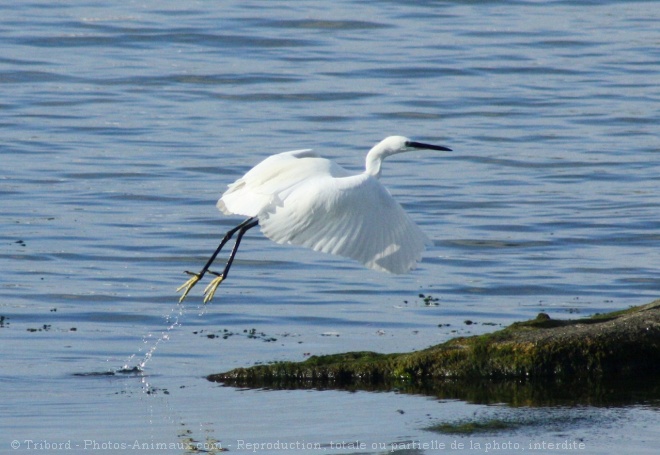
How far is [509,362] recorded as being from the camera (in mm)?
6660

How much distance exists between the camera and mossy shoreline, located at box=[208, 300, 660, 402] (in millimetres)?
6594

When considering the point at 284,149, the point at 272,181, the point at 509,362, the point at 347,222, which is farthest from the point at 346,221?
the point at 284,149

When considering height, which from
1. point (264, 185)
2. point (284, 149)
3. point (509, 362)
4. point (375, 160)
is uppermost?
point (284, 149)

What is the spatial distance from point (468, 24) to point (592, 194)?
10155mm

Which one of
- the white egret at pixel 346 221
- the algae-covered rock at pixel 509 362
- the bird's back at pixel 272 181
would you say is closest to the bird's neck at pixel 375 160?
the bird's back at pixel 272 181

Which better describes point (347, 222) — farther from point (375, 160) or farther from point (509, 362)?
point (509, 362)

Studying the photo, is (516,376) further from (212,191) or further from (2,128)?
(2,128)

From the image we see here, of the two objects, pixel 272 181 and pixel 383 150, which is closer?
pixel 272 181

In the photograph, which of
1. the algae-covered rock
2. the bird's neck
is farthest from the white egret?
the algae-covered rock

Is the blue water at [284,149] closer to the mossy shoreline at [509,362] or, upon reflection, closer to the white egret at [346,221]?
the mossy shoreline at [509,362]

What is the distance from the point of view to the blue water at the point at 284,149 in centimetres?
651

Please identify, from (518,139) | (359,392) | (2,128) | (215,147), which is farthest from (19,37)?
(359,392)

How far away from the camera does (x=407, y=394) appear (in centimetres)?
645

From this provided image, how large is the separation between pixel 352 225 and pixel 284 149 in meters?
8.09
